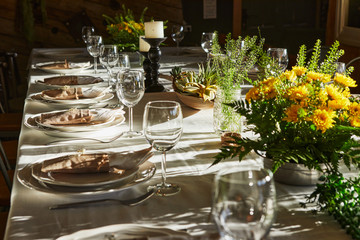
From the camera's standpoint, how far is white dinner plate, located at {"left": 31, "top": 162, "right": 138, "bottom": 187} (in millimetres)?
1061

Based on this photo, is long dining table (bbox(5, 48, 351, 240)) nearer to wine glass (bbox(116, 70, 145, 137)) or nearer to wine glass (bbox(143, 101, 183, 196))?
wine glass (bbox(143, 101, 183, 196))

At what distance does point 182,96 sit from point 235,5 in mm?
4079

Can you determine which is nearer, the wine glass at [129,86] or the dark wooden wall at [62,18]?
the wine glass at [129,86]

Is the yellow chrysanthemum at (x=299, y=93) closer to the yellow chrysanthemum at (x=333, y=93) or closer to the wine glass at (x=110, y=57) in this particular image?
the yellow chrysanthemum at (x=333, y=93)

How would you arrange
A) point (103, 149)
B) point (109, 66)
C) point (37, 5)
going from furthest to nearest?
point (37, 5) < point (109, 66) < point (103, 149)

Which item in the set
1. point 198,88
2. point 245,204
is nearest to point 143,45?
point 198,88

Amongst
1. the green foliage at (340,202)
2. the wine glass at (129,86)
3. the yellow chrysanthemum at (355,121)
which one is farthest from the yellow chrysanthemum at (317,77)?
the wine glass at (129,86)

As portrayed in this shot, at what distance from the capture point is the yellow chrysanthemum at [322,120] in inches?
40.0

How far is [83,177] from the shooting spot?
112 centimetres

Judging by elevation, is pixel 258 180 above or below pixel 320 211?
above

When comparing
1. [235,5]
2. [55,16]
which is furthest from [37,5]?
[235,5]

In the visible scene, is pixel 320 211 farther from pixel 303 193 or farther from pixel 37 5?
pixel 37 5

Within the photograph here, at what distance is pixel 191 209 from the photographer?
101cm

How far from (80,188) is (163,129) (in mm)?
229
